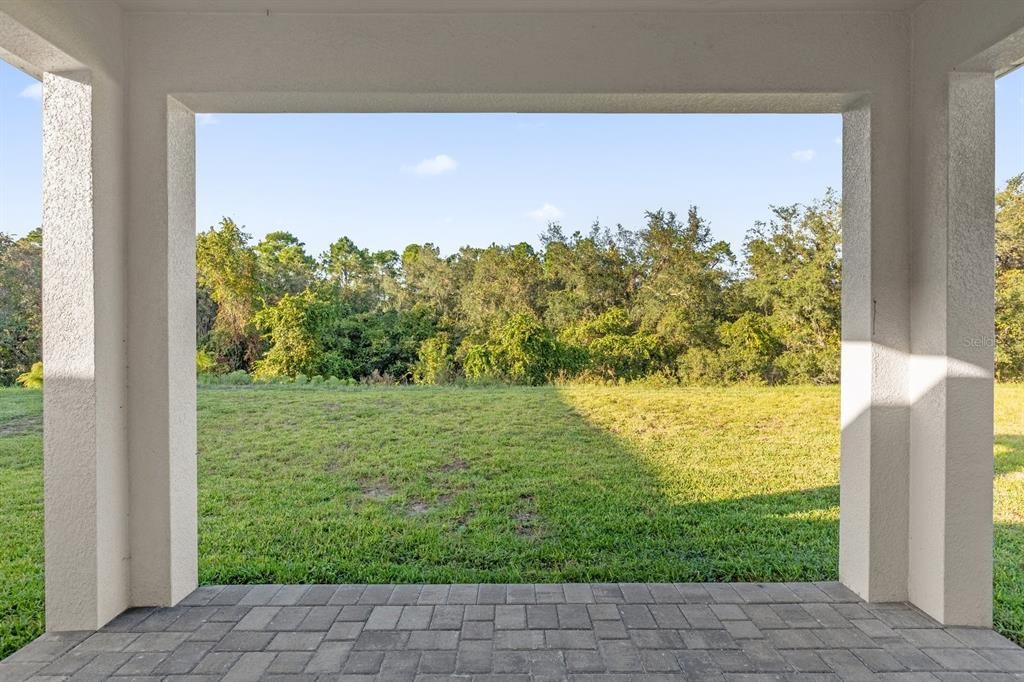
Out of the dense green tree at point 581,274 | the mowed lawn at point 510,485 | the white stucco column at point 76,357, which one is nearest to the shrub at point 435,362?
the mowed lawn at point 510,485

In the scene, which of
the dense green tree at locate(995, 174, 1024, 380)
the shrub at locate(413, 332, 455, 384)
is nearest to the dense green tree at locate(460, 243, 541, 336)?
the shrub at locate(413, 332, 455, 384)

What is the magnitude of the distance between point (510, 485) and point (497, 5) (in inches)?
154

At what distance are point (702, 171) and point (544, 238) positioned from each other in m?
1.77

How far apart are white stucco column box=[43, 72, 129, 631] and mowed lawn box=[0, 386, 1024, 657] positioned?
0.90 m

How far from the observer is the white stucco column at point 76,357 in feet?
9.60

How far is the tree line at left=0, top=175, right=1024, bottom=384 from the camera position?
592cm

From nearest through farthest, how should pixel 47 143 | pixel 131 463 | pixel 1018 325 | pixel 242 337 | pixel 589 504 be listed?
pixel 47 143 < pixel 131 463 < pixel 1018 325 < pixel 589 504 < pixel 242 337

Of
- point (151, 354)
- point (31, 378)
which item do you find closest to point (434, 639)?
point (151, 354)

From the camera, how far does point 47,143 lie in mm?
2975

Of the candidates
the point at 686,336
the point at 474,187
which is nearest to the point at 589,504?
the point at 686,336

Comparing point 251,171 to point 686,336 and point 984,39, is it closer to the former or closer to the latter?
point 686,336

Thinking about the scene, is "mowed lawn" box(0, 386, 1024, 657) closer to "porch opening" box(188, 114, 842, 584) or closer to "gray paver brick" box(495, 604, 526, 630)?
"porch opening" box(188, 114, 842, 584)

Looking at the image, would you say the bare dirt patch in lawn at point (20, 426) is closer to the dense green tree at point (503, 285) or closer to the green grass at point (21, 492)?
the green grass at point (21, 492)

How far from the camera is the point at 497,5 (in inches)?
122
